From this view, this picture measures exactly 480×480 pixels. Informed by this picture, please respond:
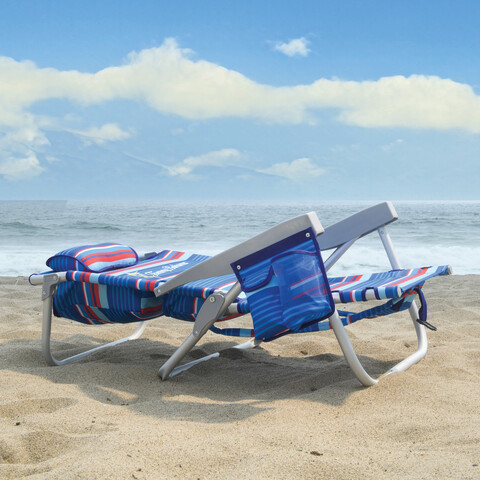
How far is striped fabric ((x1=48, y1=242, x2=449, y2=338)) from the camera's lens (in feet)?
8.99

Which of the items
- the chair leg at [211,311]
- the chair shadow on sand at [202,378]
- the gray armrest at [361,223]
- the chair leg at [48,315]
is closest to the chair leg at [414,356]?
the chair shadow on sand at [202,378]

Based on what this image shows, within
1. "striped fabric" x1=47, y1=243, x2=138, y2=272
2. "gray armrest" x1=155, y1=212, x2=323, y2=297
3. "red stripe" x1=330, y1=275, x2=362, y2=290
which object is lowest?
"red stripe" x1=330, y1=275, x2=362, y2=290

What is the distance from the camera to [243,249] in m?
2.56

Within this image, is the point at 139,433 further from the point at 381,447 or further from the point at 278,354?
the point at 278,354

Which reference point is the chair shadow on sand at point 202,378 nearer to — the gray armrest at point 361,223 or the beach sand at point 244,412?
the beach sand at point 244,412

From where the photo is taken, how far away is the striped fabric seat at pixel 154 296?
108 inches

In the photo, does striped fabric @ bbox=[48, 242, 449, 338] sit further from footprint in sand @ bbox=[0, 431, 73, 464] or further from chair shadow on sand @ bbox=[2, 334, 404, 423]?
footprint in sand @ bbox=[0, 431, 73, 464]

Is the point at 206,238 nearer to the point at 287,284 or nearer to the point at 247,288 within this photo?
the point at 247,288

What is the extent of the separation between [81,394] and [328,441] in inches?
49.7

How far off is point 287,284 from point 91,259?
4.66 ft

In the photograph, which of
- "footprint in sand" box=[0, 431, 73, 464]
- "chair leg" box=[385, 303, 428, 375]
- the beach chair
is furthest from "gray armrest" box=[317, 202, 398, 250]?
"footprint in sand" box=[0, 431, 73, 464]

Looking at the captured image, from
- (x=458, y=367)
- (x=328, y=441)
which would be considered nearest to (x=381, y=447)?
(x=328, y=441)

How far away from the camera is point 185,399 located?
2703 millimetres

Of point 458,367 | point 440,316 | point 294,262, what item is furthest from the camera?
point 440,316
